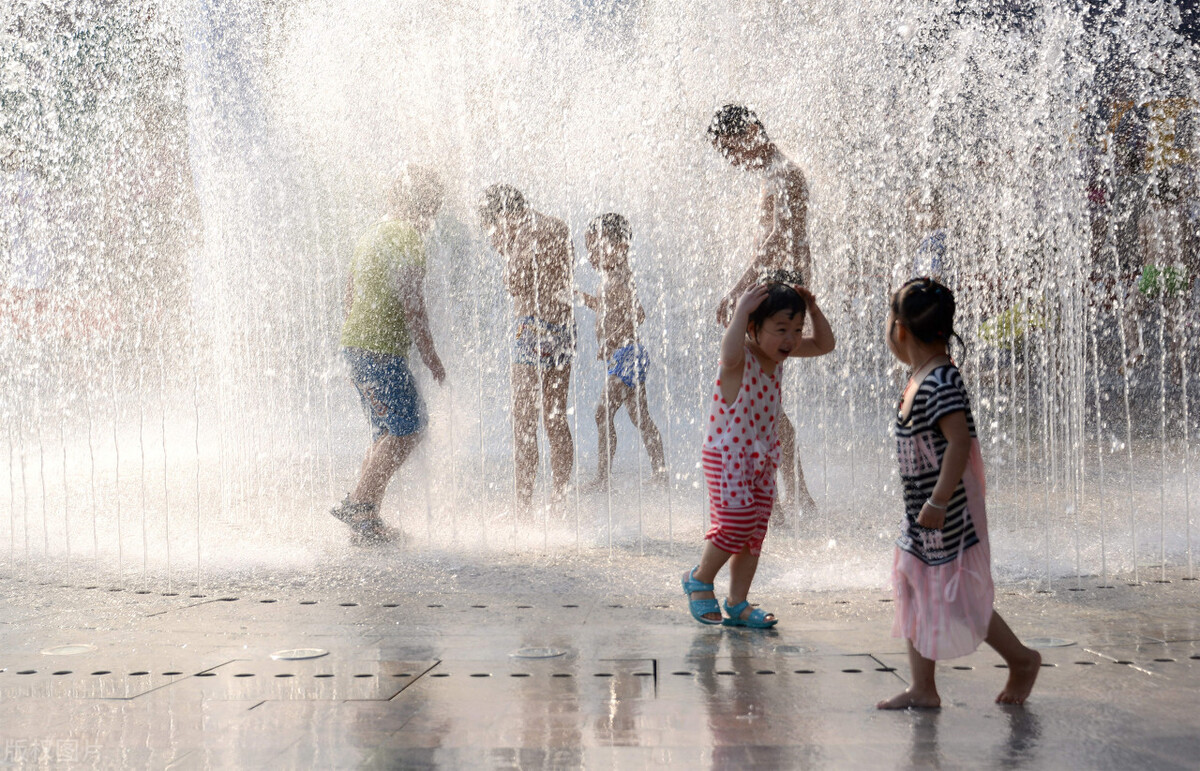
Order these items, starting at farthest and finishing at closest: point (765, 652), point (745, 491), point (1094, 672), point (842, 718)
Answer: point (745, 491)
point (765, 652)
point (1094, 672)
point (842, 718)

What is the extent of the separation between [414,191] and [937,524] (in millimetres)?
3407

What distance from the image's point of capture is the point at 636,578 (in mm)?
4625

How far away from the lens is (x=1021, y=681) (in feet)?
9.20

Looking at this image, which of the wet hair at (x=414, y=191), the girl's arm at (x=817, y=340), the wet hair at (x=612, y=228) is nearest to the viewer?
the girl's arm at (x=817, y=340)

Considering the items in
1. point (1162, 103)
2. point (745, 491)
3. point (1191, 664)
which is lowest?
point (1191, 664)

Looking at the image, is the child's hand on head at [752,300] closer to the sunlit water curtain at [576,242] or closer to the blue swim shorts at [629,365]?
the sunlit water curtain at [576,242]

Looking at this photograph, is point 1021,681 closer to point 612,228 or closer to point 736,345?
point 736,345

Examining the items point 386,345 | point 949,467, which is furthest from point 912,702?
point 386,345

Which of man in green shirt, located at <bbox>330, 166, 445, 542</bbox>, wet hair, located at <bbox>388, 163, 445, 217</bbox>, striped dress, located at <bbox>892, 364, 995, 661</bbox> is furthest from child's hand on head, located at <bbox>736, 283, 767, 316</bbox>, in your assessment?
wet hair, located at <bbox>388, 163, 445, 217</bbox>

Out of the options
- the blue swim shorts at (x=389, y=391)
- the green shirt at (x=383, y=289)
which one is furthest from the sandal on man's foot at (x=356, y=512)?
the green shirt at (x=383, y=289)

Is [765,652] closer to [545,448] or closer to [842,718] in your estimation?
[842,718]

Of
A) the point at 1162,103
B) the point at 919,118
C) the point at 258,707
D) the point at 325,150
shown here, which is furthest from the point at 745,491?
the point at 1162,103

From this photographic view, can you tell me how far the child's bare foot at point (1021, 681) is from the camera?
2801 millimetres

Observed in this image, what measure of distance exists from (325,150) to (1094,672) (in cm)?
618
